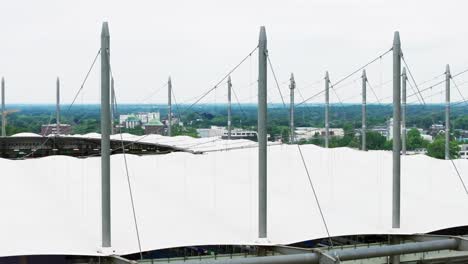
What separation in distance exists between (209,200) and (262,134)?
2.91 m

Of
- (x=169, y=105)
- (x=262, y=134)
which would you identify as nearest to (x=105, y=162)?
(x=262, y=134)

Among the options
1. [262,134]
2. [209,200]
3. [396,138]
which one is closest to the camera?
[262,134]

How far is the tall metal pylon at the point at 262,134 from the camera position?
43.2 feet

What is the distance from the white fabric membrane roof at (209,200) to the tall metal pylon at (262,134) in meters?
0.53

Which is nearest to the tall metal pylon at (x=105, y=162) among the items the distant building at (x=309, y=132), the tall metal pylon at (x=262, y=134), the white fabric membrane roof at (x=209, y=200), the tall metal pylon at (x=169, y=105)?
the white fabric membrane roof at (x=209, y=200)

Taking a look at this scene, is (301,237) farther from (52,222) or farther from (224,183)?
(52,222)

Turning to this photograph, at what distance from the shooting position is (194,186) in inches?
643

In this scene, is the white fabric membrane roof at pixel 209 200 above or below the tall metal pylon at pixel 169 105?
below

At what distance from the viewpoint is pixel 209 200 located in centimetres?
1548

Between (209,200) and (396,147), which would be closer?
(396,147)

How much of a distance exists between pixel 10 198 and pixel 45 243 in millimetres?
2440

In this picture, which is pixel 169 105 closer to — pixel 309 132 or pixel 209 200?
pixel 309 132

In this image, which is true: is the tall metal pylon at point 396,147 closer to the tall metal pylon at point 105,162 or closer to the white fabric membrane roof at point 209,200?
the white fabric membrane roof at point 209,200

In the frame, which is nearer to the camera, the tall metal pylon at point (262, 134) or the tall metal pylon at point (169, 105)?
the tall metal pylon at point (262, 134)
